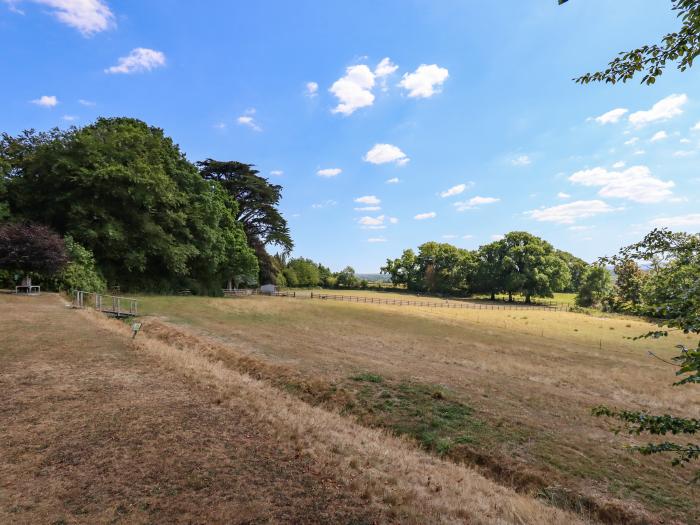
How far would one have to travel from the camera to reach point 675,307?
10.8 feet

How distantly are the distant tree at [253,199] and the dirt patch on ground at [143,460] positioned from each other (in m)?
46.8

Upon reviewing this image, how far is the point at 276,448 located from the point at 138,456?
195cm

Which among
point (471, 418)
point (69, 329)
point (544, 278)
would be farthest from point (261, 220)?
point (544, 278)

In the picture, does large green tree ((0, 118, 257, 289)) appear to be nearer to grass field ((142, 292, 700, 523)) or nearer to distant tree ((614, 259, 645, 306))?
grass field ((142, 292, 700, 523))

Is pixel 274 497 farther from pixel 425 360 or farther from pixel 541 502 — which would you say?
pixel 425 360

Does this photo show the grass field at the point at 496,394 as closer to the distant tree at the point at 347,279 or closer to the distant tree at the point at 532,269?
the distant tree at the point at 532,269

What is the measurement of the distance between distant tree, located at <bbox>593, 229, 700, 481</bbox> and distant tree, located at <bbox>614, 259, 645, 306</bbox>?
150 mm

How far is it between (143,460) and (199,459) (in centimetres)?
74

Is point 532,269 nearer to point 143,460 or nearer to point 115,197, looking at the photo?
point 115,197

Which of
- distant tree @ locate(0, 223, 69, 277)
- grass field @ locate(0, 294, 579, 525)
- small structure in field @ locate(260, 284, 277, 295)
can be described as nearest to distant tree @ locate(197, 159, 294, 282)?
small structure in field @ locate(260, 284, 277, 295)

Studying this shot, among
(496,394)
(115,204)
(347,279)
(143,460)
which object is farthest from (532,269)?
(143,460)

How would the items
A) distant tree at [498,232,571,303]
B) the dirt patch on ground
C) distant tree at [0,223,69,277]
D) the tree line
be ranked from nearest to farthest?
the dirt patch on ground
distant tree at [0,223,69,277]
the tree line
distant tree at [498,232,571,303]

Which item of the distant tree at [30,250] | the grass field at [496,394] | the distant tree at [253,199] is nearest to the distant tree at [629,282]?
the grass field at [496,394]

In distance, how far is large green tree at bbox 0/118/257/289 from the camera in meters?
30.0
